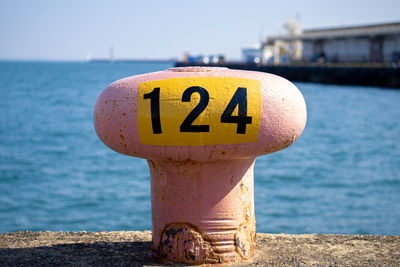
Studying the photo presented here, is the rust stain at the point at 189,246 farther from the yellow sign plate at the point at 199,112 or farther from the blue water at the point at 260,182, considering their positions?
the blue water at the point at 260,182

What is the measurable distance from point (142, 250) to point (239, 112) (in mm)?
1224

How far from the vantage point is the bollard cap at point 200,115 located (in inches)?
111

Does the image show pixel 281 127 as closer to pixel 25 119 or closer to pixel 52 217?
pixel 52 217

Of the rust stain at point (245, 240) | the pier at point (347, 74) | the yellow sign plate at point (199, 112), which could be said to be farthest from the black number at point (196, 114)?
the pier at point (347, 74)

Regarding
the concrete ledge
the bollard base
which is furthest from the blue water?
the bollard base

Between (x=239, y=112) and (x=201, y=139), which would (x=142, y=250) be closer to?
(x=201, y=139)

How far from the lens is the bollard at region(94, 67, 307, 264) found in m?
2.84

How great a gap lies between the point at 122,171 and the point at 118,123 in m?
11.4

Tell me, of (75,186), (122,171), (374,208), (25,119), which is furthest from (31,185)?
(25,119)

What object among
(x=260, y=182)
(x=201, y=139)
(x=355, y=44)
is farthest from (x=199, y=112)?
(x=355, y=44)

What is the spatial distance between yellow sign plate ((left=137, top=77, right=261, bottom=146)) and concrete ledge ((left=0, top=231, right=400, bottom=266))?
80 cm

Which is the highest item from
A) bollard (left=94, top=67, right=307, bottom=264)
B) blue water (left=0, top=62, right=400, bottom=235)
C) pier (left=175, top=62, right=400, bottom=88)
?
bollard (left=94, top=67, right=307, bottom=264)

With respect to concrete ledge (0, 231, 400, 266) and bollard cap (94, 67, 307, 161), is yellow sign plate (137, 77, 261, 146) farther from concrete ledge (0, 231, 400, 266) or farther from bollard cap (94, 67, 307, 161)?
concrete ledge (0, 231, 400, 266)

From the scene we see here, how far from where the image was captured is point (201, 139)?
112 inches
